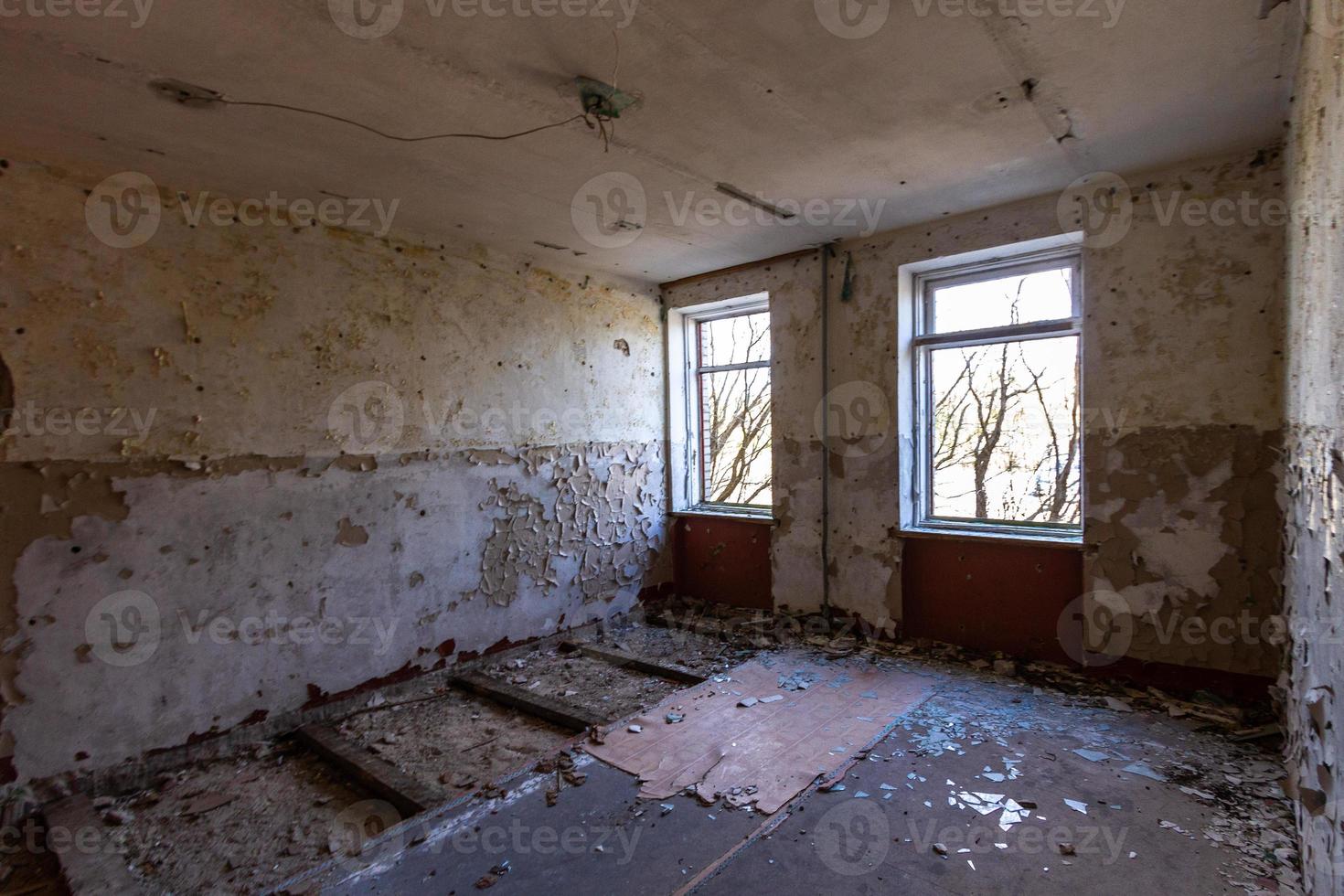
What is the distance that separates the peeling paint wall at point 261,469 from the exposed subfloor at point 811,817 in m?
0.48

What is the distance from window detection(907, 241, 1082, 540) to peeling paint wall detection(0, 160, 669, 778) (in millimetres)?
2232

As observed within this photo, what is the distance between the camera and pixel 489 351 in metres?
3.85

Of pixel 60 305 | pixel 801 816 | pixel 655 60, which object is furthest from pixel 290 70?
pixel 801 816

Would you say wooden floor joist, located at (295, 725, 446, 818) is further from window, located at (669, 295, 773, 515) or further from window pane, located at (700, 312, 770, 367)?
window pane, located at (700, 312, 770, 367)

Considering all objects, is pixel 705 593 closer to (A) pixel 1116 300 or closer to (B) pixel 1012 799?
(B) pixel 1012 799

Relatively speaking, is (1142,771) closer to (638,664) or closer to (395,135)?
(638,664)

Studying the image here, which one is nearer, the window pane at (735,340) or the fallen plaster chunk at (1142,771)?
the fallen plaster chunk at (1142,771)

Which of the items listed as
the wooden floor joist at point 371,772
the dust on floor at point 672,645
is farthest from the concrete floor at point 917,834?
the dust on floor at point 672,645

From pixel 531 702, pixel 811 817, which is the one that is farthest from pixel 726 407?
pixel 811 817

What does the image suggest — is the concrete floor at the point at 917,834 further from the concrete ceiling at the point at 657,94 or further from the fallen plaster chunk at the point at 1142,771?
the concrete ceiling at the point at 657,94

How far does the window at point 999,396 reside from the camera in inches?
133

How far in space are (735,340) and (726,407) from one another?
0.53m

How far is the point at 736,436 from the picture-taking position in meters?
4.96

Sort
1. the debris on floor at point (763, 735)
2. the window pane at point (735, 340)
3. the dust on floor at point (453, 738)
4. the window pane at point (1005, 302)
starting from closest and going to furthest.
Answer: the debris on floor at point (763, 735) → the dust on floor at point (453, 738) → the window pane at point (1005, 302) → the window pane at point (735, 340)
